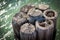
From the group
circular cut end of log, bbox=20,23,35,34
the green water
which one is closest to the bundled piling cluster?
circular cut end of log, bbox=20,23,35,34

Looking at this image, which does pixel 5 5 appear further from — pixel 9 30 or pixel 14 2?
pixel 9 30

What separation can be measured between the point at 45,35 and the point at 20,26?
292 mm

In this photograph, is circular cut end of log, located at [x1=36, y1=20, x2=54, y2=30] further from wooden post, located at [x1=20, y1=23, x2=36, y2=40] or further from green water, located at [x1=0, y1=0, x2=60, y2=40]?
green water, located at [x1=0, y1=0, x2=60, y2=40]

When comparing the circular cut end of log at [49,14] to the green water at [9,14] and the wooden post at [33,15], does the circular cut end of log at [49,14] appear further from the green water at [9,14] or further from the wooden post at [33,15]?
the green water at [9,14]

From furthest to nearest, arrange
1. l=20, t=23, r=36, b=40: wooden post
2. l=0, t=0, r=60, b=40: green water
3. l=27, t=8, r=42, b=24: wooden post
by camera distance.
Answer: l=0, t=0, r=60, b=40: green water, l=27, t=8, r=42, b=24: wooden post, l=20, t=23, r=36, b=40: wooden post

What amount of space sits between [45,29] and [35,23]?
138 millimetres

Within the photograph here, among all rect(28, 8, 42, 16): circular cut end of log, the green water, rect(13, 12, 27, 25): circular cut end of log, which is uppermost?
rect(28, 8, 42, 16): circular cut end of log

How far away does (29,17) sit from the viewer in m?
1.80

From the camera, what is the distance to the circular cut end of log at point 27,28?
1688 millimetres

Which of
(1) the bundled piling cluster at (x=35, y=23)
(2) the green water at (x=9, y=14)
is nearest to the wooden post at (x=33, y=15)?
(1) the bundled piling cluster at (x=35, y=23)

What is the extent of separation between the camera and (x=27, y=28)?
1720 millimetres

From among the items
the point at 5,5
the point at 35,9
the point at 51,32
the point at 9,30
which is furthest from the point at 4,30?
the point at 51,32

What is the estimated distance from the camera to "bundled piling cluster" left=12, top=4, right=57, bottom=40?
170cm

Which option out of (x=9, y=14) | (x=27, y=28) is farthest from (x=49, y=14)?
(x=9, y=14)
